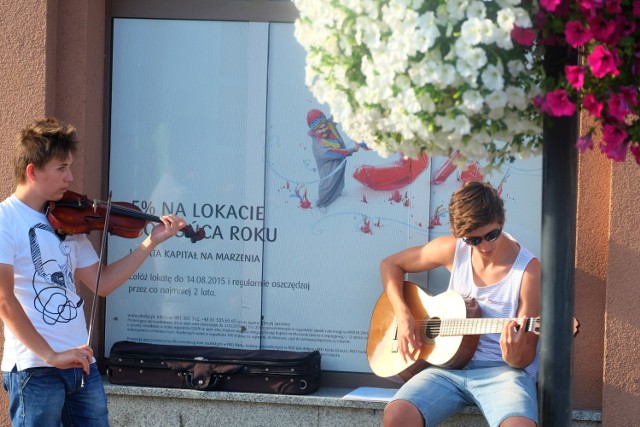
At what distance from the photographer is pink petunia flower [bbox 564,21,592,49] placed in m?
1.93

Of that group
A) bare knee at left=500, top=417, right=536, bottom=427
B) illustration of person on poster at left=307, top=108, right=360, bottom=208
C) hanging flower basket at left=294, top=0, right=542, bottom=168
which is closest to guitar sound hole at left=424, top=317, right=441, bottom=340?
bare knee at left=500, top=417, right=536, bottom=427

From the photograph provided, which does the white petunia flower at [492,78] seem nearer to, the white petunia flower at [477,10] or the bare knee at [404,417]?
the white petunia flower at [477,10]

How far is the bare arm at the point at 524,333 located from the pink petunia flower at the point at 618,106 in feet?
7.54

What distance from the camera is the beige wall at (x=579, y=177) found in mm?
4609

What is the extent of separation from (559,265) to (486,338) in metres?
2.37

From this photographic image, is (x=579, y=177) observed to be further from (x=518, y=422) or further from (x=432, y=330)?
(x=518, y=422)

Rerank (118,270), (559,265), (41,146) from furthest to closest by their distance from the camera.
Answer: (118,270), (41,146), (559,265)

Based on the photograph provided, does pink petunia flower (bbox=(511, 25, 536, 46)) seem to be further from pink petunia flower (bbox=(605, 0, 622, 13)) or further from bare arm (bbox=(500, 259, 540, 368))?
bare arm (bbox=(500, 259, 540, 368))

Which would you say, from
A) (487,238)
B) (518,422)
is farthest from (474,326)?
(518,422)

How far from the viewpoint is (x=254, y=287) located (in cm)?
528

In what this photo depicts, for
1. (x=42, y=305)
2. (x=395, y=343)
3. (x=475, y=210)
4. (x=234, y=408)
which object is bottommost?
(x=234, y=408)

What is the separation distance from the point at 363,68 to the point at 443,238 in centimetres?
284

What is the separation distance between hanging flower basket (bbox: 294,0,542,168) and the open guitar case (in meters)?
2.93

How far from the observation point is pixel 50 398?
3.69 meters
